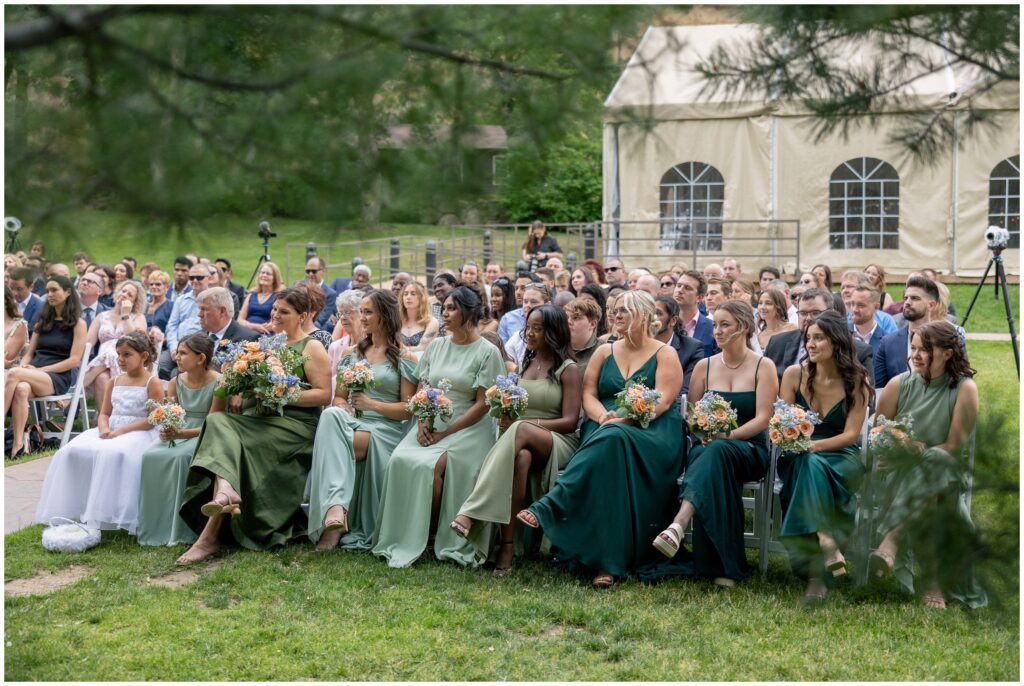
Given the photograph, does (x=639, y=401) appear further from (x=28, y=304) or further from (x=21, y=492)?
(x=28, y=304)

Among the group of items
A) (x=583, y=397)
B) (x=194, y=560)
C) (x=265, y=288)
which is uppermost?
(x=265, y=288)

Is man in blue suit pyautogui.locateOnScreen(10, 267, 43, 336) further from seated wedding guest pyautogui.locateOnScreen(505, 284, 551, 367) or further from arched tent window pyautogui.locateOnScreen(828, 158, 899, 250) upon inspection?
arched tent window pyautogui.locateOnScreen(828, 158, 899, 250)

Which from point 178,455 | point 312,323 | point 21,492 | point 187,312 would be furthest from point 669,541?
point 187,312

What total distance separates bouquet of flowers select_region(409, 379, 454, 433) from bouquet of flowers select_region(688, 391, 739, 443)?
1582 mm

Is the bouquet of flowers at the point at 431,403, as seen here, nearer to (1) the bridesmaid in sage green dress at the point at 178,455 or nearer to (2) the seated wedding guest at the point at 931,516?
(1) the bridesmaid in sage green dress at the point at 178,455

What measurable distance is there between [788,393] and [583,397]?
130 cm

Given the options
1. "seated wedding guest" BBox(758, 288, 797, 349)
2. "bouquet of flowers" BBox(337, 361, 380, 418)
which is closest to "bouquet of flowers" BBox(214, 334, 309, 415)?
"bouquet of flowers" BBox(337, 361, 380, 418)

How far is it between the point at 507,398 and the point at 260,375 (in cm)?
165

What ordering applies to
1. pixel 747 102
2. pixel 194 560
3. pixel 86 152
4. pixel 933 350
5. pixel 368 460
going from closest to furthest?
pixel 86 152 < pixel 747 102 < pixel 933 350 < pixel 194 560 < pixel 368 460

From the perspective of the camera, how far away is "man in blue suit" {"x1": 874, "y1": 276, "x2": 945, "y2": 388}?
23.4 feet

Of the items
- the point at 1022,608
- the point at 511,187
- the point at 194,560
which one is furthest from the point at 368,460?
the point at 1022,608

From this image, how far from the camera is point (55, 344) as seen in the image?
33.0 ft

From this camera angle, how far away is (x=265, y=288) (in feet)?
35.4

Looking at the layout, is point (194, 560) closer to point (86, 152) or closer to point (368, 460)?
point (368, 460)
